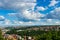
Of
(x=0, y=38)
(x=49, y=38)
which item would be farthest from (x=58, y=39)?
(x=0, y=38)

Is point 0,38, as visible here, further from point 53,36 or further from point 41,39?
point 53,36

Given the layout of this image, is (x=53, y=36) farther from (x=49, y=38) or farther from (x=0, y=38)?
(x=0, y=38)

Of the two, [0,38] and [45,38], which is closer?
[0,38]

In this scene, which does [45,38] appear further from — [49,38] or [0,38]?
[0,38]

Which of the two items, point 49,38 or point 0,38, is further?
point 49,38

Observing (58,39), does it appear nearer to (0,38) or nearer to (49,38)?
(49,38)

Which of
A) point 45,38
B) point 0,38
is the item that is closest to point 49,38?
point 45,38

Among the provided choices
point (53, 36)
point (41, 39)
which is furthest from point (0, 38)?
point (53, 36)
